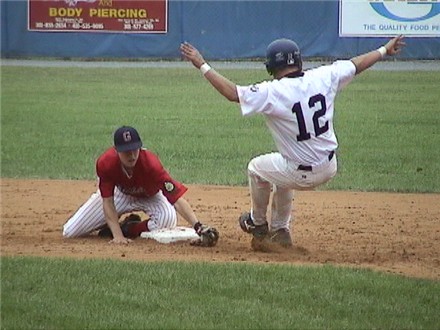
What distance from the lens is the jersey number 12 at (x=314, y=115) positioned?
7660 millimetres

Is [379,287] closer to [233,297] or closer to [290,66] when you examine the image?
[233,297]

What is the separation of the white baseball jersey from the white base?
3.70 ft

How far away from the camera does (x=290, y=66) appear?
306 inches

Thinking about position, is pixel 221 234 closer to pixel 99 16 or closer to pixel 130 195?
pixel 130 195

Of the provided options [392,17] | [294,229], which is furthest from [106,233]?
[392,17]

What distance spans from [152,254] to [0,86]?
15471 millimetres

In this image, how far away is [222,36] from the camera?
27.5m

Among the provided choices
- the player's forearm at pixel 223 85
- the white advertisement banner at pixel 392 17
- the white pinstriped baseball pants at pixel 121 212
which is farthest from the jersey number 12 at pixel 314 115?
the white advertisement banner at pixel 392 17

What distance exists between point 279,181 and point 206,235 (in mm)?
703

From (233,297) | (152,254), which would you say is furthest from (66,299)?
(152,254)

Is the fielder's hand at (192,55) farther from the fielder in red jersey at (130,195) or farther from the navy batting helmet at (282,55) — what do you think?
the fielder in red jersey at (130,195)

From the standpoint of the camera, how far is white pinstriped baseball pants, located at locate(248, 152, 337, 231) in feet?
26.2

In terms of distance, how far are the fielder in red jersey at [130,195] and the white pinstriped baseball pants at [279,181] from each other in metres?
0.44

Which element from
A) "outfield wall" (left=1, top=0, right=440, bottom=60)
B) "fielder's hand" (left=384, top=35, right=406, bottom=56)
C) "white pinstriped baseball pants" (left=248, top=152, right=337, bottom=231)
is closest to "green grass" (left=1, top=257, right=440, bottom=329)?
"white pinstriped baseball pants" (left=248, top=152, right=337, bottom=231)
